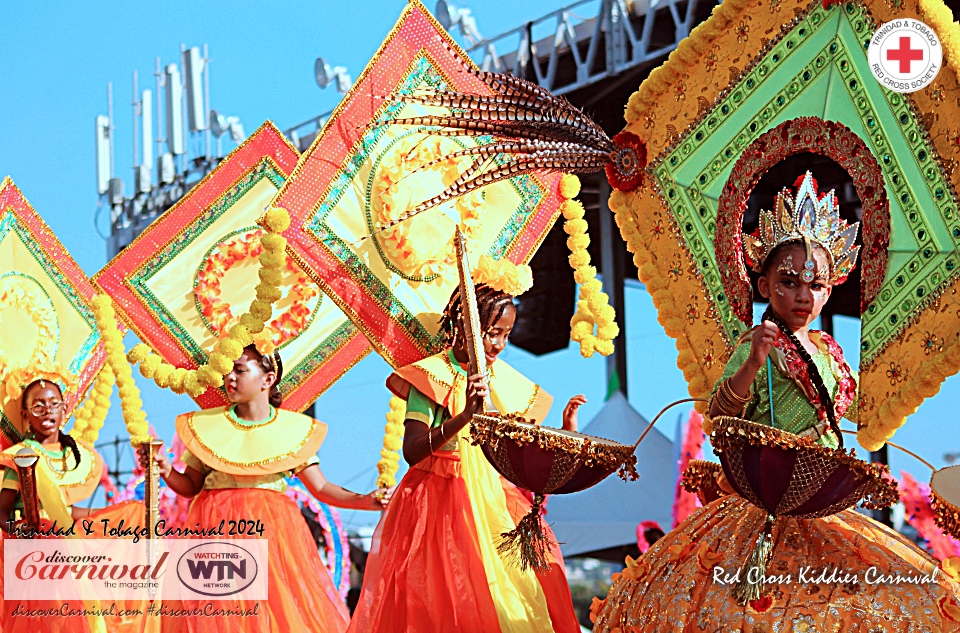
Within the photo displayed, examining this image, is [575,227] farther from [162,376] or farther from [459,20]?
[459,20]

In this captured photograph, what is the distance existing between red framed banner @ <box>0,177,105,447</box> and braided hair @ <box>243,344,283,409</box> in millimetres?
1433

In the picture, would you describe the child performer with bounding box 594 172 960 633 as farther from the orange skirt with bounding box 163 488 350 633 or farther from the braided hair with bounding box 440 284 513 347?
the orange skirt with bounding box 163 488 350 633

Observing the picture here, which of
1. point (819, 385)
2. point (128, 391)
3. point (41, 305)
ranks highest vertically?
point (41, 305)

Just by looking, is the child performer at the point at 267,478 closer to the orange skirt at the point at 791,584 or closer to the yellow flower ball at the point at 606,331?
the yellow flower ball at the point at 606,331

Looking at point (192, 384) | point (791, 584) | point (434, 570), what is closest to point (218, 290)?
point (192, 384)

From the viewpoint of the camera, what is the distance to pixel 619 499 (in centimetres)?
933

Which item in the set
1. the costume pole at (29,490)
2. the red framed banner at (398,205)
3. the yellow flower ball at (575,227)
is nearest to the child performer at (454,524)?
the red framed banner at (398,205)

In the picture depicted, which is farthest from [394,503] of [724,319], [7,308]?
[7,308]

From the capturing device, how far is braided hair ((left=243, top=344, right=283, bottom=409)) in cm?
594

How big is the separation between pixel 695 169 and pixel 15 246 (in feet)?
14.1

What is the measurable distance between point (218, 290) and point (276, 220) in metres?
1.43

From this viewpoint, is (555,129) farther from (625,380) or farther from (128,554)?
(625,380)

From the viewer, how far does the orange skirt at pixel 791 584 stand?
3184 mm

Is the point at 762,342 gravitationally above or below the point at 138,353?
below
